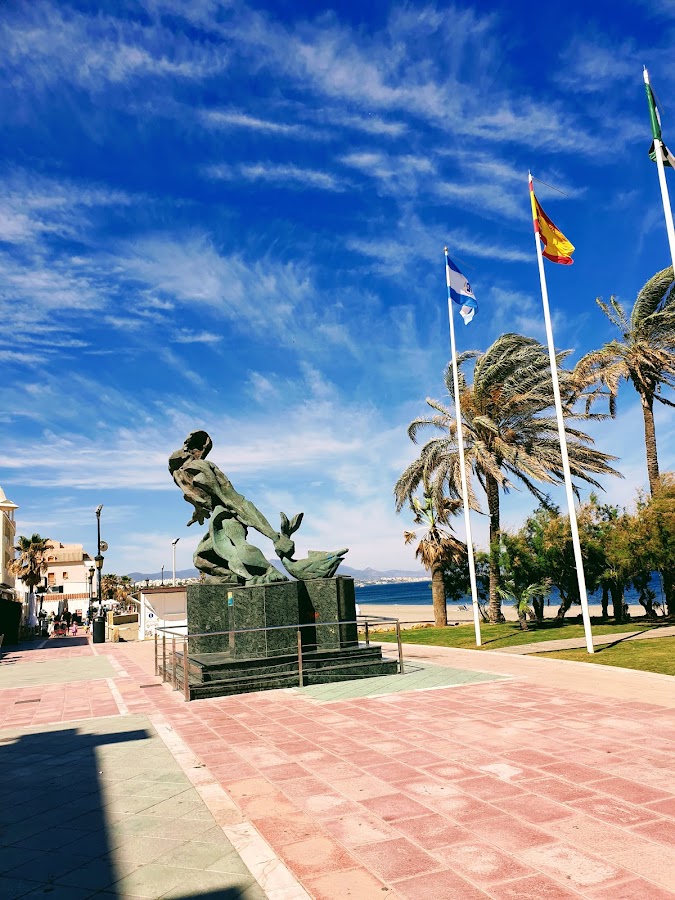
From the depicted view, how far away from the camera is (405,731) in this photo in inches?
305

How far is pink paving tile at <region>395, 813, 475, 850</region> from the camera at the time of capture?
4.42 m

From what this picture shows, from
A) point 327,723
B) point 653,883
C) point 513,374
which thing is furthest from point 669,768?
point 513,374

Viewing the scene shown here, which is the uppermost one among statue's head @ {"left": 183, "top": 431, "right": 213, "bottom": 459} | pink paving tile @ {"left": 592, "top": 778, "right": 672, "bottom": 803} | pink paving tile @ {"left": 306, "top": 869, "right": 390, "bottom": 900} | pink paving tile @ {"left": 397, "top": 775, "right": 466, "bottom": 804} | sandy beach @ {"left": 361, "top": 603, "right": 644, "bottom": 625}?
statue's head @ {"left": 183, "top": 431, "right": 213, "bottom": 459}

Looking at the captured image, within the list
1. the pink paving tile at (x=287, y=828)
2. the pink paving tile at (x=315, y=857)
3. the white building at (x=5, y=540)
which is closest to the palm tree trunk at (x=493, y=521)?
the pink paving tile at (x=287, y=828)

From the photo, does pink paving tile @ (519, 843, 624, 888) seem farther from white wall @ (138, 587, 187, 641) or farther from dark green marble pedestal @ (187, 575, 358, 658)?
white wall @ (138, 587, 187, 641)

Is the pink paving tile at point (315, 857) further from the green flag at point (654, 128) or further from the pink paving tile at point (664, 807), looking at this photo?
the green flag at point (654, 128)

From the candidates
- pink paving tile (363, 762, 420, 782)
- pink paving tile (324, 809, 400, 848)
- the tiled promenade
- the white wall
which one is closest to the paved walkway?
the tiled promenade

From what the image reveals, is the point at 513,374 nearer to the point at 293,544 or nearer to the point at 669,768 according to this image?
the point at 293,544

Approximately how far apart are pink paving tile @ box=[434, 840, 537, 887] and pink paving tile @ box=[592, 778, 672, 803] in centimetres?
152

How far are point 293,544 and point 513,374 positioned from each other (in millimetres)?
13877

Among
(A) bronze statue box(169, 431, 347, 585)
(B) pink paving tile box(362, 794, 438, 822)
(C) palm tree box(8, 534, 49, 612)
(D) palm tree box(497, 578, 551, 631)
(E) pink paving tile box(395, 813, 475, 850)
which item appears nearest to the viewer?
(E) pink paving tile box(395, 813, 475, 850)

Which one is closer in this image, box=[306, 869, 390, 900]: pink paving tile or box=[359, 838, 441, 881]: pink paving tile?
box=[306, 869, 390, 900]: pink paving tile

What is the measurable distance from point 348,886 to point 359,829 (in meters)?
0.91

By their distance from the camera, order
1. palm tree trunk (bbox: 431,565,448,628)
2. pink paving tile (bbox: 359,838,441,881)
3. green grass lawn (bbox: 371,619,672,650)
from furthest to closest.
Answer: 1. palm tree trunk (bbox: 431,565,448,628)
2. green grass lawn (bbox: 371,619,672,650)
3. pink paving tile (bbox: 359,838,441,881)
